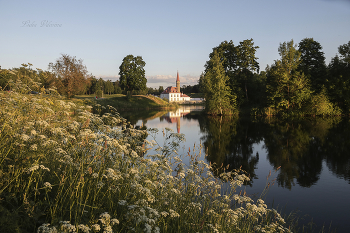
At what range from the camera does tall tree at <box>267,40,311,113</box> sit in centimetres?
3769

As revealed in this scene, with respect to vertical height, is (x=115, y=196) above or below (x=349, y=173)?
above

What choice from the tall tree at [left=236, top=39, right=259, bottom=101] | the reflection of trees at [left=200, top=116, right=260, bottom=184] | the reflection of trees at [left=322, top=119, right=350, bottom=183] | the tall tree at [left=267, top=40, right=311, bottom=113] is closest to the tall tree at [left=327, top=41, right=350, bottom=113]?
the tall tree at [left=267, top=40, right=311, bottom=113]

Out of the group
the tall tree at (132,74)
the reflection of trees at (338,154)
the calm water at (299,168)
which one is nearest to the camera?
the calm water at (299,168)

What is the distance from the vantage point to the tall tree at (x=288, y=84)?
3769cm

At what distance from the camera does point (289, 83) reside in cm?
3834

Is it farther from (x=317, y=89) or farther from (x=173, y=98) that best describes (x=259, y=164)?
(x=173, y=98)

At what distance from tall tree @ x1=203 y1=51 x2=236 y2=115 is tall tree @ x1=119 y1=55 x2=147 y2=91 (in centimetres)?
2751

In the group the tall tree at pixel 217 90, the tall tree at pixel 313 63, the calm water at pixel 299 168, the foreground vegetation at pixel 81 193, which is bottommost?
the calm water at pixel 299 168

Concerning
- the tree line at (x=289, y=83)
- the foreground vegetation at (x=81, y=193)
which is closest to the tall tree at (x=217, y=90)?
the tree line at (x=289, y=83)

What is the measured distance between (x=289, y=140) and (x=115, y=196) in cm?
1739

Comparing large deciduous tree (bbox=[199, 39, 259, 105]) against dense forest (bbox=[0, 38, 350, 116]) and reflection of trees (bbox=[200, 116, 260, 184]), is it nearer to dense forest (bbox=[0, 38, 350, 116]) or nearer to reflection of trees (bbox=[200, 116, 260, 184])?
dense forest (bbox=[0, 38, 350, 116])

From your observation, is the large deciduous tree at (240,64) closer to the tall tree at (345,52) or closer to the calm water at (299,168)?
the tall tree at (345,52)

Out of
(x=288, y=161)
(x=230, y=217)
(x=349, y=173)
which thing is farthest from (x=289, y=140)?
(x=230, y=217)

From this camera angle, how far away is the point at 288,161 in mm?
12289
